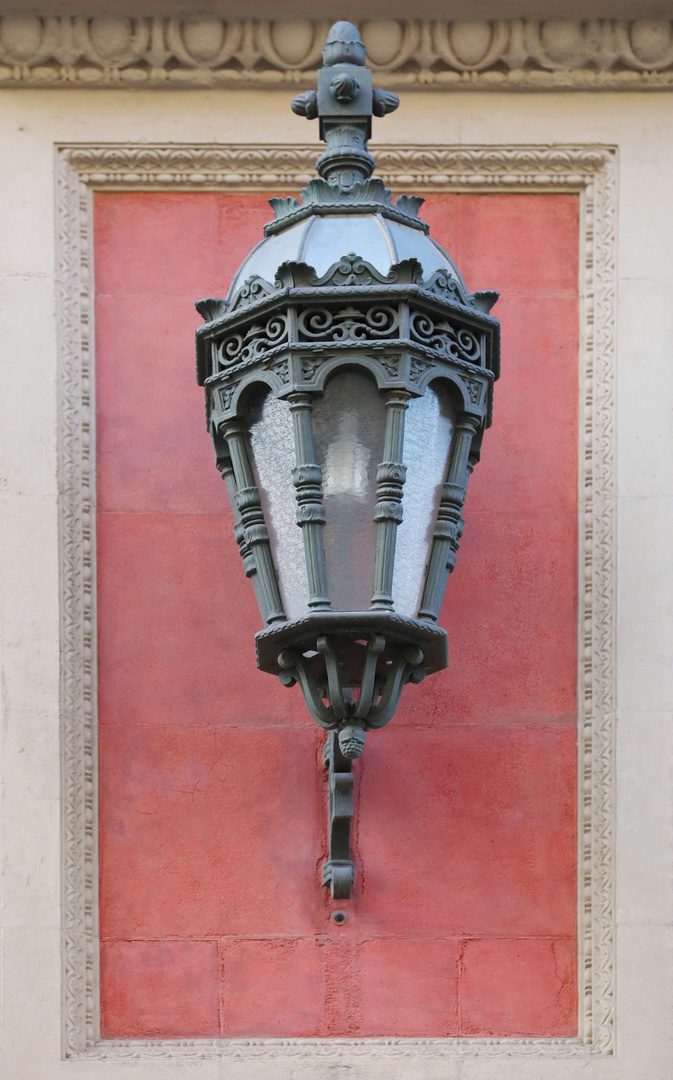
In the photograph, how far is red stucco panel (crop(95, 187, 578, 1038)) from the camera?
714cm

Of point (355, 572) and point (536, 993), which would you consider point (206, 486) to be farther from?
point (536, 993)

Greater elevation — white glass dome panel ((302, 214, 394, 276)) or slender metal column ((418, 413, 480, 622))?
white glass dome panel ((302, 214, 394, 276))

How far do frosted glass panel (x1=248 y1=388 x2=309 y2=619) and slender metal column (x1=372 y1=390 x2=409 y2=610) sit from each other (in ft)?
0.73

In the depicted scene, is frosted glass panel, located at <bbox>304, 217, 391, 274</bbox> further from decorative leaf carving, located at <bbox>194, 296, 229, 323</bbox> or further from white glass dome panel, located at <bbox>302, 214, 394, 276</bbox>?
decorative leaf carving, located at <bbox>194, 296, 229, 323</bbox>

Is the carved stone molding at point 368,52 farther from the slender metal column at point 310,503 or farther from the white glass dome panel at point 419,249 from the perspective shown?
the slender metal column at point 310,503

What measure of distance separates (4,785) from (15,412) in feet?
4.14

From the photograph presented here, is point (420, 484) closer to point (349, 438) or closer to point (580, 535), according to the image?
point (349, 438)

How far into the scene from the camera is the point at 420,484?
636 centimetres

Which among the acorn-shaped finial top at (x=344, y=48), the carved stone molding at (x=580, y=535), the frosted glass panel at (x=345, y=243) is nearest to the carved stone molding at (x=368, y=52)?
the carved stone molding at (x=580, y=535)

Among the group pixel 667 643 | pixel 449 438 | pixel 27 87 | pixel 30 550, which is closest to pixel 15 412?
pixel 30 550

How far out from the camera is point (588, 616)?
Answer: 748cm

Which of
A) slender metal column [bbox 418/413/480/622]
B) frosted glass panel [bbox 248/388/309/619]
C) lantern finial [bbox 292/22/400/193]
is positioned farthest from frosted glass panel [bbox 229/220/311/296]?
slender metal column [bbox 418/413/480/622]

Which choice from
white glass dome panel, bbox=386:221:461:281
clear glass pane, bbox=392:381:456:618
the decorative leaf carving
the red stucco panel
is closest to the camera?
clear glass pane, bbox=392:381:456:618

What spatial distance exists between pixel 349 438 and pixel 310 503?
0.23 m
